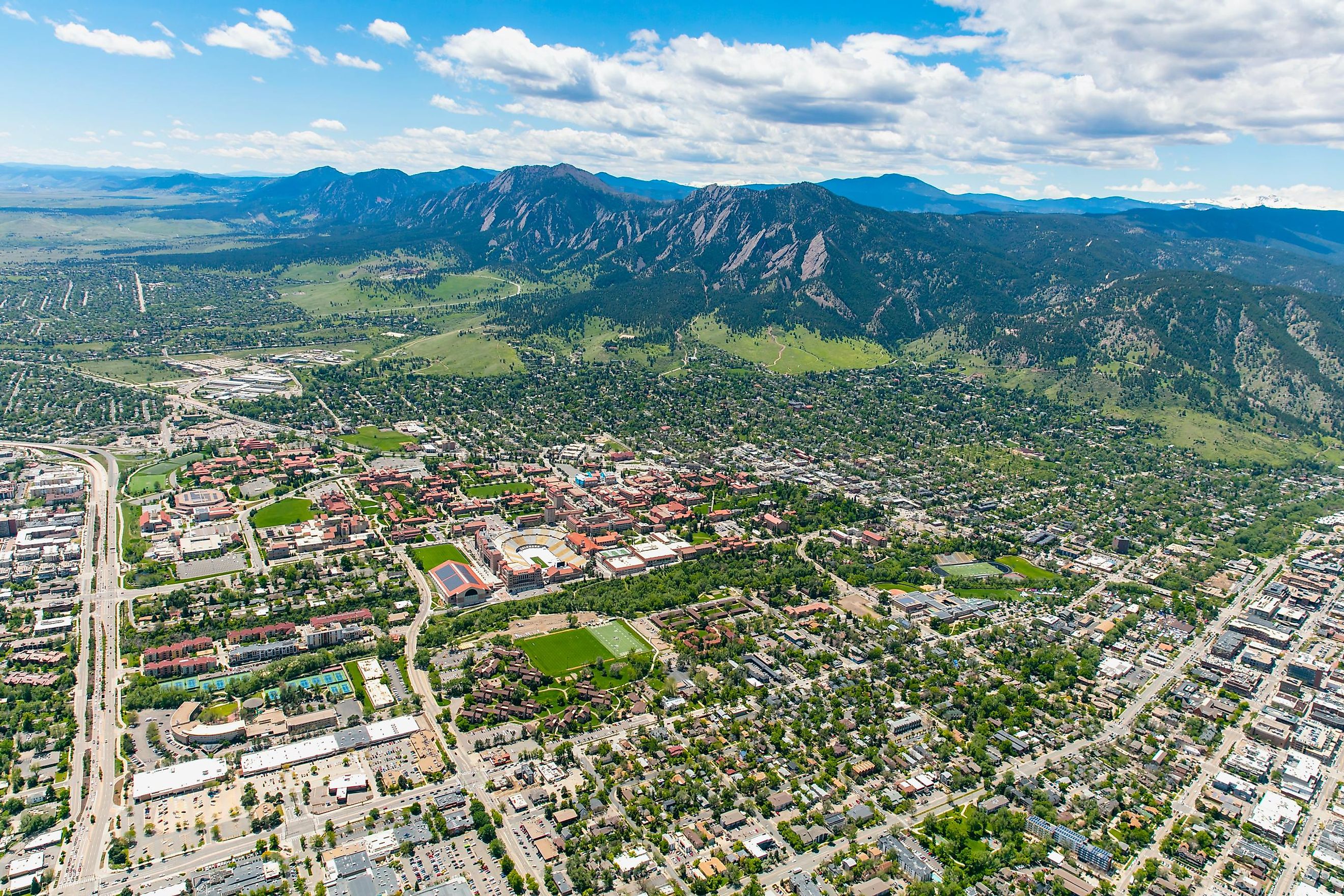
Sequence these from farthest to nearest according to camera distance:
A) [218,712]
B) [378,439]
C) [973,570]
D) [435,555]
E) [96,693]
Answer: [378,439] < [973,570] < [435,555] < [96,693] < [218,712]

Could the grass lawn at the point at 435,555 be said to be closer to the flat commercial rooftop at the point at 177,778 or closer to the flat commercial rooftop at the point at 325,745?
the flat commercial rooftop at the point at 325,745

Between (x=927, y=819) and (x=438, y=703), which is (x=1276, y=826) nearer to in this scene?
(x=927, y=819)

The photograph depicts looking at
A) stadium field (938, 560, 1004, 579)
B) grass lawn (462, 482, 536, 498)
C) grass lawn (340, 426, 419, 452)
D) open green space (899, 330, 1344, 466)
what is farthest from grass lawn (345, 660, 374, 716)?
open green space (899, 330, 1344, 466)

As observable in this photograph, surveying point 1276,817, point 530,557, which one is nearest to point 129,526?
point 530,557

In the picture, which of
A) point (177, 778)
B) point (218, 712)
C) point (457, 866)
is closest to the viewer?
point (457, 866)

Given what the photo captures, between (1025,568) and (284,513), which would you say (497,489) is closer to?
(284,513)
